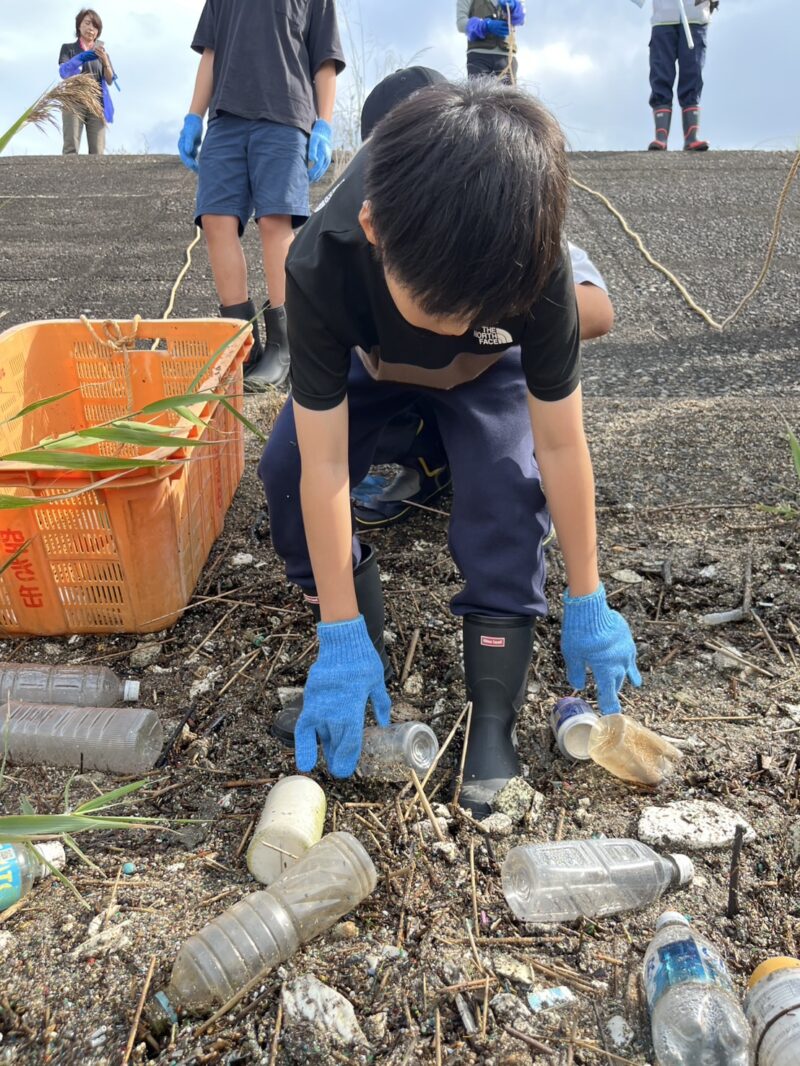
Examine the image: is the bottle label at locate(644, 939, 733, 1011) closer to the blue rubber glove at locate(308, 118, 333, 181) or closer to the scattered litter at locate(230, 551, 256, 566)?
the scattered litter at locate(230, 551, 256, 566)

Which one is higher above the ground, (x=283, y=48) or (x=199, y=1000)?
(x=283, y=48)

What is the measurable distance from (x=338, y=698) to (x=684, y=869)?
2.26 ft

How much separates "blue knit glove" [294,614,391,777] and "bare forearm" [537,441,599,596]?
46cm

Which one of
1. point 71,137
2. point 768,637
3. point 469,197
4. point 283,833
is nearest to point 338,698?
point 283,833

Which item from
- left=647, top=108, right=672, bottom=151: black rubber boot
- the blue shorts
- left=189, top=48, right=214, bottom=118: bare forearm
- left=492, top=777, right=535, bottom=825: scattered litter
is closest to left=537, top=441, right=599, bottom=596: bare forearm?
left=492, top=777, right=535, bottom=825: scattered litter

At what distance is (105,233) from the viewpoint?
22.7 ft

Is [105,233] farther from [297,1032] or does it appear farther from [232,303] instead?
[297,1032]

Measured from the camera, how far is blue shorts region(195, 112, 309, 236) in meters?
3.55

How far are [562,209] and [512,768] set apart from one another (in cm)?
105

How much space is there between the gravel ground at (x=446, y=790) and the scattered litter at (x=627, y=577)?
0.02 meters

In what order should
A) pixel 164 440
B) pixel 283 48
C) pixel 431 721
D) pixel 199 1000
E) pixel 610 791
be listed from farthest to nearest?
pixel 283 48, pixel 431 721, pixel 610 791, pixel 199 1000, pixel 164 440

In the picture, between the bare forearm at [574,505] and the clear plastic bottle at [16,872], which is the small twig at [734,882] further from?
the clear plastic bottle at [16,872]

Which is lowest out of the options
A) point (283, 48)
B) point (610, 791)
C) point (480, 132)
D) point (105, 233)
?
point (610, 791)

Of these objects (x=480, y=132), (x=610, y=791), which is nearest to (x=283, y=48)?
(x=480, y=132)
